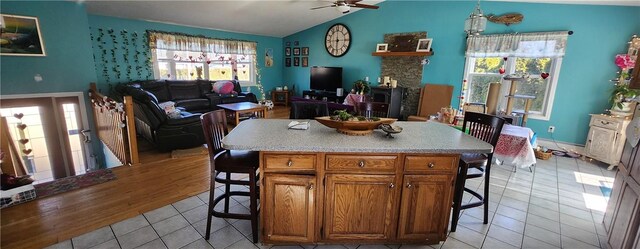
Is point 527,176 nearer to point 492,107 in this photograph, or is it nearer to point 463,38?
point 492,107

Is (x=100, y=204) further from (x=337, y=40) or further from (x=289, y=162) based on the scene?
(x=337, y=40)

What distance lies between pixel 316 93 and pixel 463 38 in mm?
3717

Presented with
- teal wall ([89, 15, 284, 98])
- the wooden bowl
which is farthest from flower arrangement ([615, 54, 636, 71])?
teal wall ([89, 15, 284, 98])

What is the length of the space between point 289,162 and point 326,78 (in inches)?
229

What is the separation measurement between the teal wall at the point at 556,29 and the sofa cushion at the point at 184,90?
4.23 m

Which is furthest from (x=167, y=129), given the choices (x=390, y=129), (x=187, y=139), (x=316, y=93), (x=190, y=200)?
(x=316, y=93)

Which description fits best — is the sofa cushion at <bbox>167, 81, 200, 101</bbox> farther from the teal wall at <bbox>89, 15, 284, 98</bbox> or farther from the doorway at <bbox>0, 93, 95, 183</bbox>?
the doorway at <bbox>0, 93, 95, 183</bbox>

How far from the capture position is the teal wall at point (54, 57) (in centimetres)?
365

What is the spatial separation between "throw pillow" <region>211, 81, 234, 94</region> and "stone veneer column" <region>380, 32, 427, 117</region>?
3.72m

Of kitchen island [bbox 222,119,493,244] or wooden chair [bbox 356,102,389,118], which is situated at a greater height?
wooden chair [bbox 356,102,389,118]

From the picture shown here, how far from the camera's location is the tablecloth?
125 inches

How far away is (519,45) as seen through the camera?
4570mm

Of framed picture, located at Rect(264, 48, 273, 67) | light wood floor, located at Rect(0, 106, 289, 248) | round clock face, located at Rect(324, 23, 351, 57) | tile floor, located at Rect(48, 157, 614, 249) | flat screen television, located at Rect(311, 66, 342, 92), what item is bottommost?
tile floor, located at Rect(48, 157, 614, 249)

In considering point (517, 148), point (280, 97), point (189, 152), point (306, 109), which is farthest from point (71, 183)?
point (280, 97)
